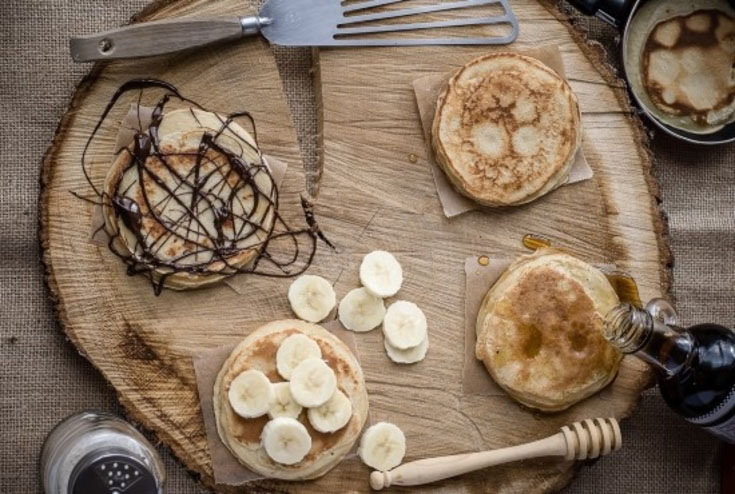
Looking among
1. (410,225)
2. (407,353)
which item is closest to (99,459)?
(407,353)

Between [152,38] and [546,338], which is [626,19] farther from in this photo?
[152,38]

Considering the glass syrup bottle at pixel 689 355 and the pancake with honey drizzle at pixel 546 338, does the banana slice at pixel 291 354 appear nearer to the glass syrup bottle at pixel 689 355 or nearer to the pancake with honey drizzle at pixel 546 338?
the pancake with honey drizzle at pixel 546 338

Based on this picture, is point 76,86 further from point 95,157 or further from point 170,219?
point 170,219

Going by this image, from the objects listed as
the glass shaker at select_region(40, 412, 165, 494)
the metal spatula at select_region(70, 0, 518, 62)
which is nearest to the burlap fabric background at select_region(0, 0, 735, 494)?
the glass shaker at select_region(40, 412, 165, 494)

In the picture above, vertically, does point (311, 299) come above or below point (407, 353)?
above

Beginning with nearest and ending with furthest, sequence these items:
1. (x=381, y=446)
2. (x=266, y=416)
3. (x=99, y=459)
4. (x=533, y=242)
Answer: (x=99, y=459), (x=266, y=416), (x=381, y=446), (x=533, y=242)

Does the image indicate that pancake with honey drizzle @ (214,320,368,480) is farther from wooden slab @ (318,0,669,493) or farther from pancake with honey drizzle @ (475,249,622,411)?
pancake with honey drizzle @ (475,249,622,411)
